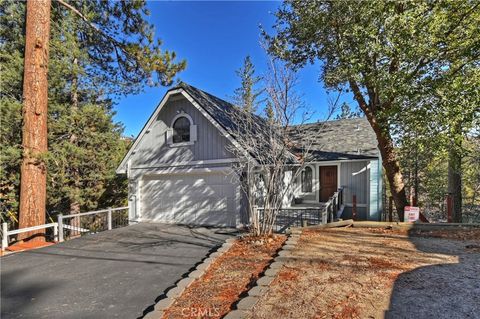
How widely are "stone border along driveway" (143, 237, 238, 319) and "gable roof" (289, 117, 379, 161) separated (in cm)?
691

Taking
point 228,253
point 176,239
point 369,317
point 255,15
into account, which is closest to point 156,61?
point 255,15

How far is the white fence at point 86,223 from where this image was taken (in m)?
9.05

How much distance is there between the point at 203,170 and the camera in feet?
35.4

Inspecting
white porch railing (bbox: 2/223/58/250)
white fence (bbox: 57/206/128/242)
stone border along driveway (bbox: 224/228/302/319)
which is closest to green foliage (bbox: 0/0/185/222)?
white fence (bbox: 57/206/128/242)

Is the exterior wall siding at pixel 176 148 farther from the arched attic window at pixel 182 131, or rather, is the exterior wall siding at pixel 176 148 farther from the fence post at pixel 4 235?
the fence post at pixel 4 235

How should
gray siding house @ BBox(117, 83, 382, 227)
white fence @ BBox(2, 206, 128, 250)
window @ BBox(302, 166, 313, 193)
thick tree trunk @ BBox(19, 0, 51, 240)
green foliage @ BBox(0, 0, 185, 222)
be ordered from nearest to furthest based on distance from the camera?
thick tree trunk @ BBox(19, 0, 51, 240) → white fence @ BBox(2, 206, 128, 250) → gray siding house @ BBox(117, 83, 382, 227) → green foliage @ BBox(0, 0, 185, 222) → window @ BBox(302, 166, 313, 193)

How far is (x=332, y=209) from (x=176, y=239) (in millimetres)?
6103

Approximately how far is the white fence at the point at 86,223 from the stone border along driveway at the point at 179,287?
18.2 ft

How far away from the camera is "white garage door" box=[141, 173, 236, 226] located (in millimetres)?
10531

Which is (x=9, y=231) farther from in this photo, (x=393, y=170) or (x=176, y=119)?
(x=393, y=170)

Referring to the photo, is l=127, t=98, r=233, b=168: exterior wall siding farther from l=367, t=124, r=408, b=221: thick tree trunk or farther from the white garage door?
l=367, t=124, r=408, b=221: thick tree trunk

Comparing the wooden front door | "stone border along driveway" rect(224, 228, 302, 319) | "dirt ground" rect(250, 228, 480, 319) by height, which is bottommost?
"stone border along driveway" rect(224, 228, 302, 319)

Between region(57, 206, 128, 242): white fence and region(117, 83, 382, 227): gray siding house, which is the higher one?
region(117, 83, 382, 227): gray siding house

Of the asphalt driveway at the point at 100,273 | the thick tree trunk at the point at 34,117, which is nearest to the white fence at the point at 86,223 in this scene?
the thick tree trunk at the point at 34,117
